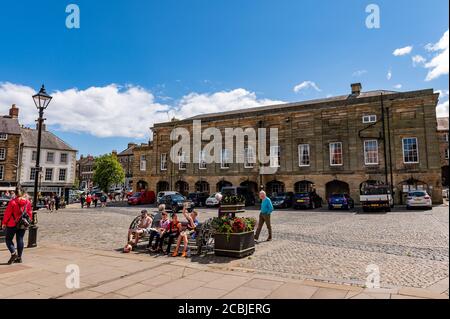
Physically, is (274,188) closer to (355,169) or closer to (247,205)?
(247,205)

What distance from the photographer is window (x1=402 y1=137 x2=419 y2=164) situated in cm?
2841

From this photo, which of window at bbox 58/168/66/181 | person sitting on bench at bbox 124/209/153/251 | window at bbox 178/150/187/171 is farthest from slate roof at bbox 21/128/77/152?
person sitting on bench at bbox 124/209/153/251

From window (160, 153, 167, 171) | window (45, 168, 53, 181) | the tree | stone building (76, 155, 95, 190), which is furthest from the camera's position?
stone building (76, 155, 95, 190)

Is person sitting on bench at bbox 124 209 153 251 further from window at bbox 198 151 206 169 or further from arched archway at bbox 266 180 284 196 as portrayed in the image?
window at bbox 198 151 206 169

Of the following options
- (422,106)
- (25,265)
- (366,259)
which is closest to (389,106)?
(422,106)

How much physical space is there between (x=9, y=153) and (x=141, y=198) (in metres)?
22.8

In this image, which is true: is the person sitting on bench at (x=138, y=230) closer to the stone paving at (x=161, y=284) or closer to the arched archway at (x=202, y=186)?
the stone paving at (x=161, y=284)

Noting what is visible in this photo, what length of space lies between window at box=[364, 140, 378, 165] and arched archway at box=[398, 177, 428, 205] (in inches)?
120

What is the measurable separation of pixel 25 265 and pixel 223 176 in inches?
1198

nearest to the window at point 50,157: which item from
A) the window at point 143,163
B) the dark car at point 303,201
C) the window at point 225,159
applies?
the window at point 143,163

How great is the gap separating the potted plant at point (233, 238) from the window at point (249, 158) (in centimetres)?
2744

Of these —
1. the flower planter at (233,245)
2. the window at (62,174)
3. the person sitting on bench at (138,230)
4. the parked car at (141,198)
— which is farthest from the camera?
the window at (62,174)

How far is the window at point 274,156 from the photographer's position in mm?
34688

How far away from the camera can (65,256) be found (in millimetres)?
8492
